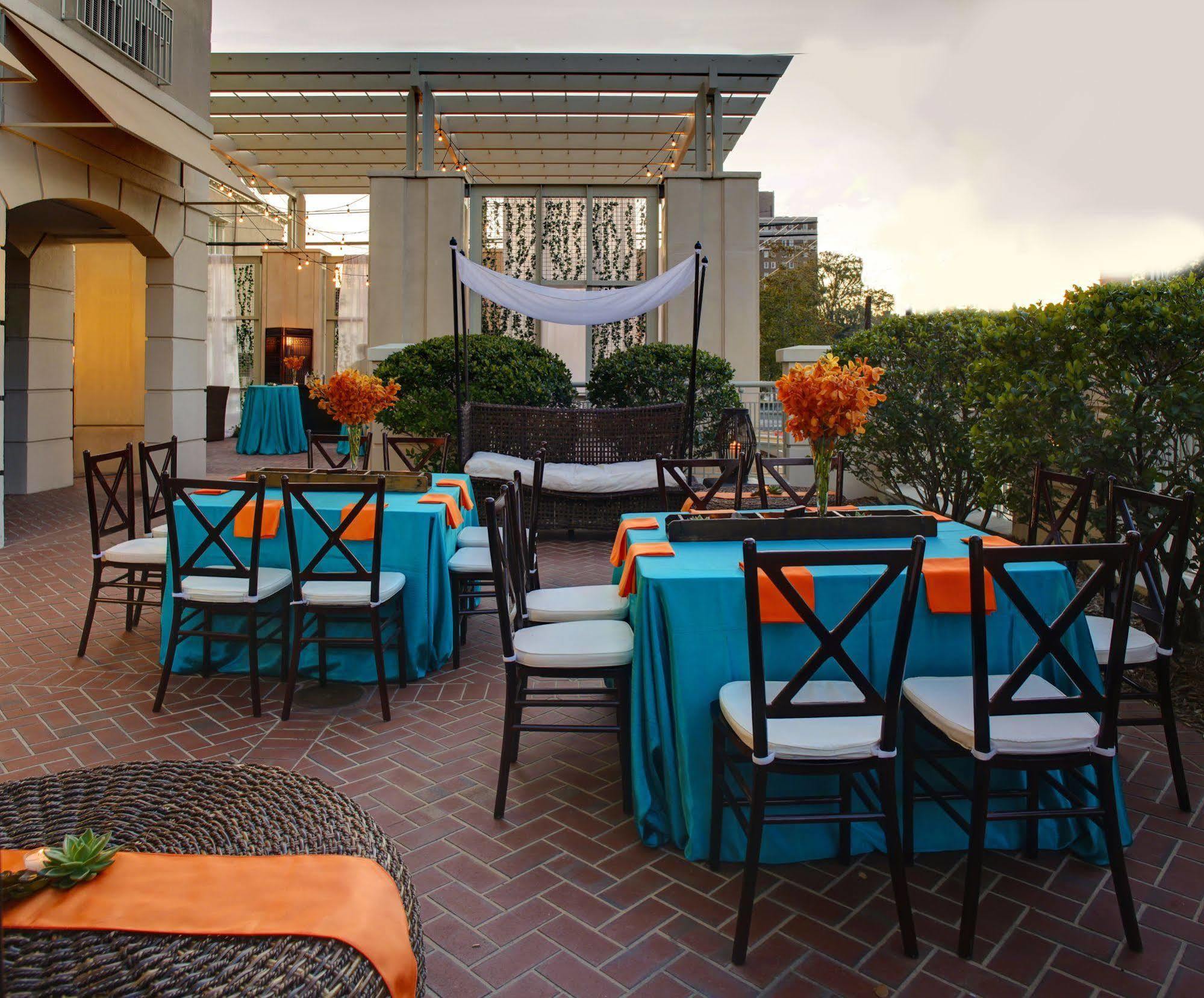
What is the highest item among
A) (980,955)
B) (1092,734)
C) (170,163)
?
(170,163)

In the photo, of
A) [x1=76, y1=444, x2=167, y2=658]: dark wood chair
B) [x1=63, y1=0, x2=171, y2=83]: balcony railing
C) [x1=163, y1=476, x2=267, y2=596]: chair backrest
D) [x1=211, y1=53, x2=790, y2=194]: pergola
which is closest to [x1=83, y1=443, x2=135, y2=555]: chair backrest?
[x1=76, y1=444, x2=167, y2=658]: dark wood chair

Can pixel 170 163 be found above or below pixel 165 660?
above

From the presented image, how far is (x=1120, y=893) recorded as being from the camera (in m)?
2.22

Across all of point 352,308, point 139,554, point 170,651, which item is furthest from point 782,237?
point 170,651

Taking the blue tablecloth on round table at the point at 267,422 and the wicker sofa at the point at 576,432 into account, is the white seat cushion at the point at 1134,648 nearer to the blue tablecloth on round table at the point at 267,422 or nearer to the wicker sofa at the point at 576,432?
the wicker sofa at the point at 576,432

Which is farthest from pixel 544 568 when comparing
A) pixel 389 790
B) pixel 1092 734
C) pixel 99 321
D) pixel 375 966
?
pixel 99 321

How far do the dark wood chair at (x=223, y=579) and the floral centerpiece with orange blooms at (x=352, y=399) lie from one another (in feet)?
2.93

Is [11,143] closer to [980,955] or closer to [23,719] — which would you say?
[23,719]

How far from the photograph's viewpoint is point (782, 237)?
96.6 feet

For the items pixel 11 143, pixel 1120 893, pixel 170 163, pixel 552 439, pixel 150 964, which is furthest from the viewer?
pixel 170 163

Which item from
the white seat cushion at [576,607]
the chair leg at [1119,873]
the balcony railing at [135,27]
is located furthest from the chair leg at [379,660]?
the balcony railing at [135,27]

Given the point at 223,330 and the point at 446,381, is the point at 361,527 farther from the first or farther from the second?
the point at 223,330

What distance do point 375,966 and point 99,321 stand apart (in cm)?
1298

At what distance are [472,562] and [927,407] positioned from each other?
4350mm
